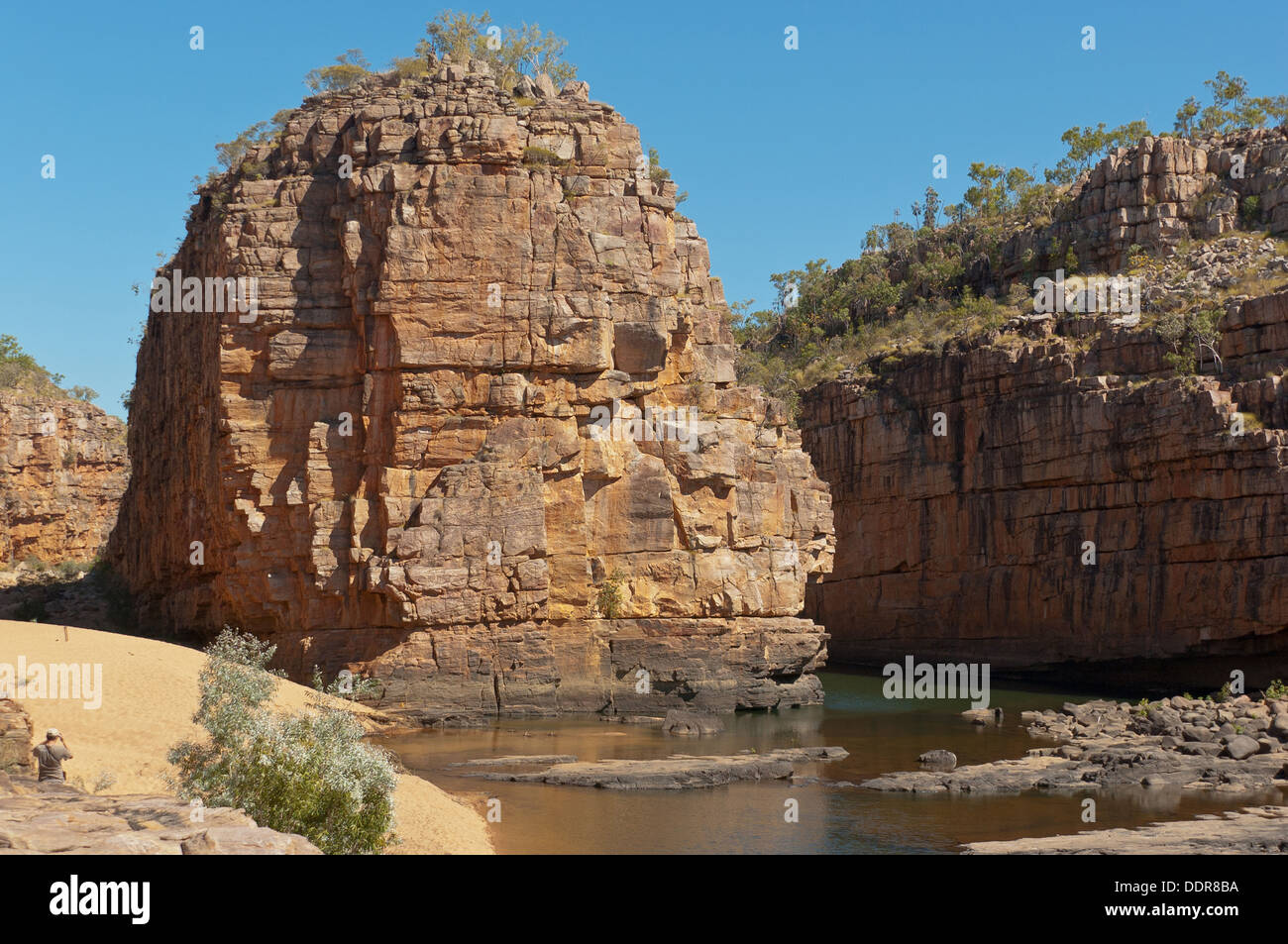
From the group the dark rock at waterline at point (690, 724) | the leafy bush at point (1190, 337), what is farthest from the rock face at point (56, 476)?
the leafy bush at point (1190, 337)

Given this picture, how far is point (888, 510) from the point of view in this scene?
6341 cm

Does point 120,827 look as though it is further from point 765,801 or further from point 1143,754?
point 1143,754

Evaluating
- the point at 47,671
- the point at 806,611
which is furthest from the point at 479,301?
the point at 806,611

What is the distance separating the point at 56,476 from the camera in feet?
209

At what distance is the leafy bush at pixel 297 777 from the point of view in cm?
1722

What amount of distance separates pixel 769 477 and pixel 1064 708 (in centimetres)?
1186

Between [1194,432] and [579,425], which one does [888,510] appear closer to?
[1194,432]

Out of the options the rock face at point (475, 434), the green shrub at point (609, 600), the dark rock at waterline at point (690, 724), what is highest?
the rock face at point (475, 434)

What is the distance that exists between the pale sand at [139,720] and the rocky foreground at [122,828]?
4.90 metres

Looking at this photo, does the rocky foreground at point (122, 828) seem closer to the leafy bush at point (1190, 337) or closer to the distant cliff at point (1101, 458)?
the distant cliff at point (1101, 458)

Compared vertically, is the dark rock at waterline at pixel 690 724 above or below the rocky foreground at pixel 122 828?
below

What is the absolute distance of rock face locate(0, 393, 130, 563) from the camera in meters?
61.2

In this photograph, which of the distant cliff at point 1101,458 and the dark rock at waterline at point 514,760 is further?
the distant cliff at point 1101,458

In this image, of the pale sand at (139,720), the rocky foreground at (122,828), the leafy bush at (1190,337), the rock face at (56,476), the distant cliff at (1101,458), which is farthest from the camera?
the rock face at (56,476)
